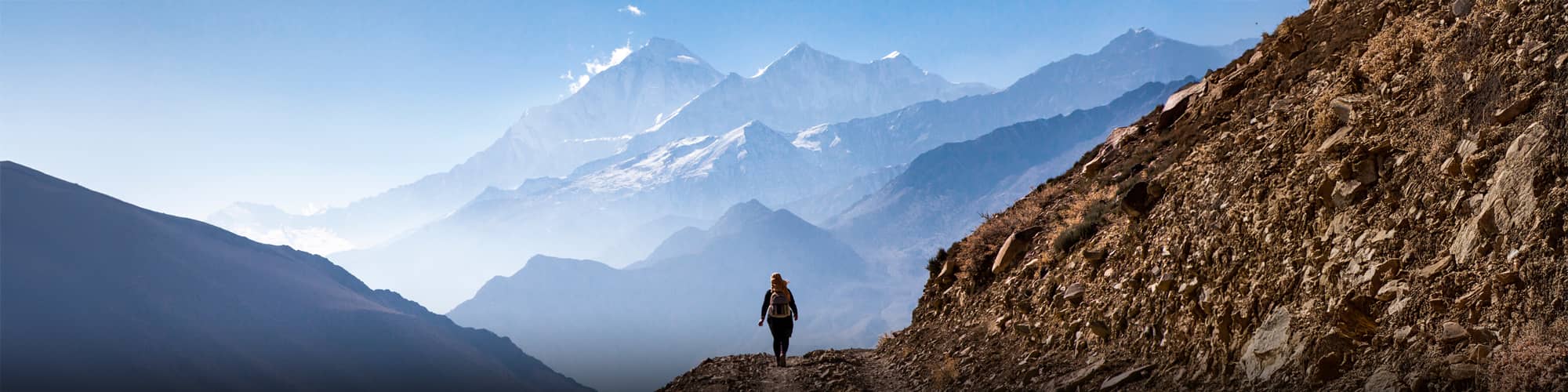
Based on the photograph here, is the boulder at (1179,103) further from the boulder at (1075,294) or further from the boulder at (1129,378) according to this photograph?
the boulder at (1129,378)

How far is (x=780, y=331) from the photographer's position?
18.6 meters

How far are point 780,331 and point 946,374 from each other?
4.56 meters

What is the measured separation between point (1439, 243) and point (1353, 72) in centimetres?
434

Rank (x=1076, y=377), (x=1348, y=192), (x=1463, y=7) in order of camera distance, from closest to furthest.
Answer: (x=1348, y=192), (x=1463, y=7), (x=1076, y=377)

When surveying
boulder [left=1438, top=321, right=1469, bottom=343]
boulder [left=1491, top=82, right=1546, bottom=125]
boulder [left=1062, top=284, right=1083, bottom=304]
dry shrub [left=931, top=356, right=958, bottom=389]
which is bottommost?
boulder [left=1438, top=321, right=1469, bottom=343]

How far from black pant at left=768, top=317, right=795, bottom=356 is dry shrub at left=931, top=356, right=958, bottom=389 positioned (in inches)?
152

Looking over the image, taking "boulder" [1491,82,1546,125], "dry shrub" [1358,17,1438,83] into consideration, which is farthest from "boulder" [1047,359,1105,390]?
"boulder" [1491,82,1546,125]

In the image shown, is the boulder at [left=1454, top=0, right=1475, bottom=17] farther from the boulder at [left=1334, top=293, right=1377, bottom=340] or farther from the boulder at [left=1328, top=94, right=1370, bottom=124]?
the boulder at [left=1334, top=293, right=1377, bottom=340]

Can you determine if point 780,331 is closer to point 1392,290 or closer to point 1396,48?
point 1396,48

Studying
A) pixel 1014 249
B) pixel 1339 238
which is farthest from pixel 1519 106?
pixel 1014 249

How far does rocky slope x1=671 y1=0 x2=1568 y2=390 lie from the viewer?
23.6 ft

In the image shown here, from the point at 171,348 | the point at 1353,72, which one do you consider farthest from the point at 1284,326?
the point at 171,348

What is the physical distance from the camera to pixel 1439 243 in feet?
26.0

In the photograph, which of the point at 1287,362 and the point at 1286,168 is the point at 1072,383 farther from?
the point at 1286,168
